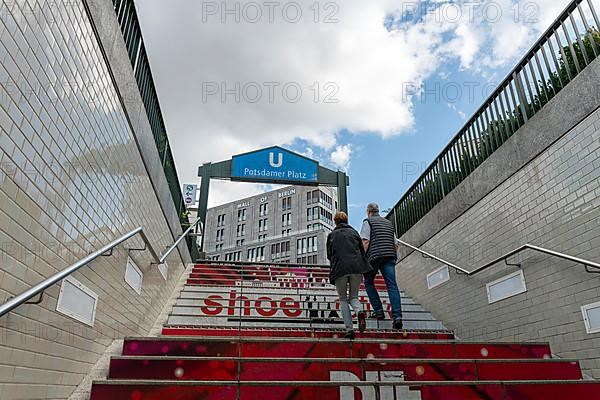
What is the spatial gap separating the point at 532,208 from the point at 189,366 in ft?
11.5

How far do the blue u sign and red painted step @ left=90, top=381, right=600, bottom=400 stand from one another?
7.27m

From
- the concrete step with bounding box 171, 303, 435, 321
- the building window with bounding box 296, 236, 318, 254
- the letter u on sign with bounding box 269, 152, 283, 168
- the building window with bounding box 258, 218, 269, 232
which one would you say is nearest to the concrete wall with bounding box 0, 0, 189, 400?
the concrete step with bounding box 171, 303, 435, 321

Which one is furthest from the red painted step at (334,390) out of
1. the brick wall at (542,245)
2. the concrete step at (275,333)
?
the concrete step at (275,333)

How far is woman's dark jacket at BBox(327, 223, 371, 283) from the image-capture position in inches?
163

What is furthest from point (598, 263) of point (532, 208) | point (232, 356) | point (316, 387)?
point (232, 356)

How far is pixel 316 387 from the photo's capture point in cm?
290

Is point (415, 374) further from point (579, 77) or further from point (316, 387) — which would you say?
point (579, 77)

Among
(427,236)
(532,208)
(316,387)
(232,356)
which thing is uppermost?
(427,236)

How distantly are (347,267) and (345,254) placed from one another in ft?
0.45

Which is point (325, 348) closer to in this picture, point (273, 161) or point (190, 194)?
point (273, 161)

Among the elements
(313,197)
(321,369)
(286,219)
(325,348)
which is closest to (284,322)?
(325,348)

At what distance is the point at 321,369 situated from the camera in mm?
3279

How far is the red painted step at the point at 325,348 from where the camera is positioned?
11.3 ft

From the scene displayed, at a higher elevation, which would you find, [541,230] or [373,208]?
[373,208]
